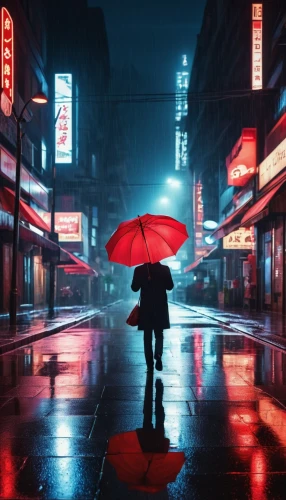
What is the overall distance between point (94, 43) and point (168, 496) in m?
77.7

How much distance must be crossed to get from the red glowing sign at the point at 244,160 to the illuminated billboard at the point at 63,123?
55.4 ft

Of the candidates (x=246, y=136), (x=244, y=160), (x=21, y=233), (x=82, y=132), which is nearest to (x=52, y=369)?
(x=21, y=233)

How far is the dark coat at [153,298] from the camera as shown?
8656 millimetres

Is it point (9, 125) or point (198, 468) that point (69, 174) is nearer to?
point (9, 125)

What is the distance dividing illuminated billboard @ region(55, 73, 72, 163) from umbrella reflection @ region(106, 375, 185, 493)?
137 feet

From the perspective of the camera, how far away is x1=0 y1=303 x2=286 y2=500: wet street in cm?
383

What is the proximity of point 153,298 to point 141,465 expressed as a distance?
4526 mm

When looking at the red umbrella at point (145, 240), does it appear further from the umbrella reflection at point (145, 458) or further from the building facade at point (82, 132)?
→ the building facade at point (82, 132)

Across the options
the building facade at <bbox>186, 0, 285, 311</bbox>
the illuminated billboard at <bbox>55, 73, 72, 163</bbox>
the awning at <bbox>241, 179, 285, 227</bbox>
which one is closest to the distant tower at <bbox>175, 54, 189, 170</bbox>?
the building facade at <bbox>186, 0, 285, 311</bbox>

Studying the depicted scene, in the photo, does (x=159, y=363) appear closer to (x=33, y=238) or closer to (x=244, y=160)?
(x=33, y=238)

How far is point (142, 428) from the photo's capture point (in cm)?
545

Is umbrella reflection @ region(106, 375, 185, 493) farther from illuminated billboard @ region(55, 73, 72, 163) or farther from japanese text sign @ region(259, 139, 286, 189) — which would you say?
illuminated billboard @ region(55, 73, 72, 163)

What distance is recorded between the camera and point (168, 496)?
360cm

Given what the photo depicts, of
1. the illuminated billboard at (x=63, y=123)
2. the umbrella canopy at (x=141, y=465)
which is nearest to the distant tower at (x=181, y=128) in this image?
the illuminated billboard at (x=63, y=123)
